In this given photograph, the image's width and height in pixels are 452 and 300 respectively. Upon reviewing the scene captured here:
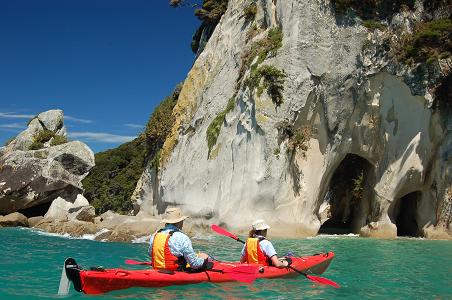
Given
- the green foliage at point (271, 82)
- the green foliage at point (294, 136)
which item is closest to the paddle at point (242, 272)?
the green foliage at point (294, 136)

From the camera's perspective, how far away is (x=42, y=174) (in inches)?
1310

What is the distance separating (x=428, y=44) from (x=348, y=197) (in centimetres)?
907

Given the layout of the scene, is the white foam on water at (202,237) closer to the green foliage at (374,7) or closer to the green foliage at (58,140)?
the green foliage at (374,7)

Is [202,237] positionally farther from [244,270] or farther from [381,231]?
[244,270]

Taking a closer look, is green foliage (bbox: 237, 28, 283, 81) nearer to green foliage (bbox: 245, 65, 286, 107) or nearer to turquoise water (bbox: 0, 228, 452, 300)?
green foliage (bbox: 245, 65, 286, 107)

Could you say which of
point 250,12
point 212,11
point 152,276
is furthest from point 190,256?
point 212,11

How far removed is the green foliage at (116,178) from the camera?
4156 centimetres

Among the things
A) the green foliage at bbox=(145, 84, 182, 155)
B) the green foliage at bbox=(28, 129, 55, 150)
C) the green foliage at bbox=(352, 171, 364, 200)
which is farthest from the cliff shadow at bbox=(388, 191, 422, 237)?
the green foliage at bbox=(28, 129, 55, 150)

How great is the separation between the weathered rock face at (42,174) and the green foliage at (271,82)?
16296 millimetres

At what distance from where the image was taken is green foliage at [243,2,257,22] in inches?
1128

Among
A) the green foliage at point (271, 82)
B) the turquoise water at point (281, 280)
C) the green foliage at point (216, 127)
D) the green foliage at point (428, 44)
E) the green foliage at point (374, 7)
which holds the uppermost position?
the green foliage at point (374, 7)

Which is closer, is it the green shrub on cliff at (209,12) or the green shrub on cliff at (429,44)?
the green shrub on cliff at (429,44)

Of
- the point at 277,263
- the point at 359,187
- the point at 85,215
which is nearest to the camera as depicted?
the point at 277,263

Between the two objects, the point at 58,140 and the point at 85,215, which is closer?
the point at 85,215
